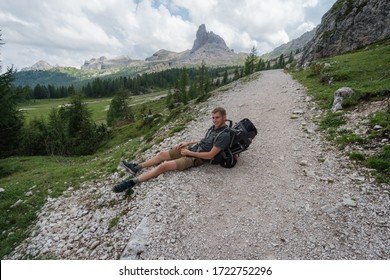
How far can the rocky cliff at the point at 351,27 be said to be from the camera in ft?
133

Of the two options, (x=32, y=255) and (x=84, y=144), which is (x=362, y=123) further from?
(x=84, y=144)

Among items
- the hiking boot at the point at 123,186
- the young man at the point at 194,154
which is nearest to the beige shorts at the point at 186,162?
the young man at the point at 194,154

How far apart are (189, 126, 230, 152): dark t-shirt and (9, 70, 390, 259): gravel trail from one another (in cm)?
90

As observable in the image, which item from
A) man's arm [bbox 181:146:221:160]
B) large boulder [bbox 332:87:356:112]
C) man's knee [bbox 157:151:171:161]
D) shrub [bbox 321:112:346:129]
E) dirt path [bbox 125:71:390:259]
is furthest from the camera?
large boulder [bbox 332:87:356:112]

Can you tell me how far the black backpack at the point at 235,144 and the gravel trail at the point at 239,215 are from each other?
0.37 metres

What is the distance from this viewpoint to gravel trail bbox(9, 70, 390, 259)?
20.4 feet

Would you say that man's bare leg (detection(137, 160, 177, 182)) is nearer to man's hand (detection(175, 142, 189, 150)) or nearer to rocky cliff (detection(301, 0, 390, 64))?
man's hand (detection(175, 142, 189, 150))

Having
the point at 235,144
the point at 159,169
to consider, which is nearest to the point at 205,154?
the point at 235,144

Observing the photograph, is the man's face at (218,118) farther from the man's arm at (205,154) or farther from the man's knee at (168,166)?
the man's knee at (168,166)

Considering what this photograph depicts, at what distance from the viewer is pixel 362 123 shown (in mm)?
11938

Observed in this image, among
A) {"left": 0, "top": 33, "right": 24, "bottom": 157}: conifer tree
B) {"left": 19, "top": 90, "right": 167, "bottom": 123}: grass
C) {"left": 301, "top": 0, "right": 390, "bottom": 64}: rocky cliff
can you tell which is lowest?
{"left": 19, "top": 90, "right": 167, "bottom": 123}: grass

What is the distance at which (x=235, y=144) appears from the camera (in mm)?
9984

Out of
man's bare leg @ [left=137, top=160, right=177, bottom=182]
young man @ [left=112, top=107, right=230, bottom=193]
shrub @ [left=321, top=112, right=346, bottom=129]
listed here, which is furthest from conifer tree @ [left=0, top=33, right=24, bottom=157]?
shrub @ [left=321, top=112, right=346, bottom=129]

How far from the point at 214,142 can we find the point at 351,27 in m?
49.4
